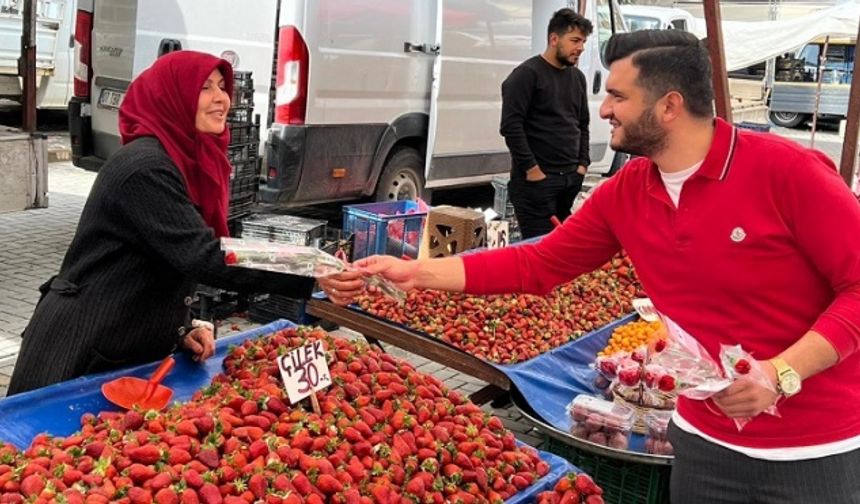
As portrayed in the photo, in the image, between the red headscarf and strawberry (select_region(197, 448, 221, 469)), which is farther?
the red headscarf

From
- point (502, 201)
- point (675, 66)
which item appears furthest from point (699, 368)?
point (502, 201)

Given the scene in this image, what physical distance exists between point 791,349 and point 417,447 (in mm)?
1078

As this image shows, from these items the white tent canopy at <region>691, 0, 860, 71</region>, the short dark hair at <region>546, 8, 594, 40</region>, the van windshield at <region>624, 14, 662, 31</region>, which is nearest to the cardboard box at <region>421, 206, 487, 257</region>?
the short dark hair at <region>546, 8, 594, 40</region>

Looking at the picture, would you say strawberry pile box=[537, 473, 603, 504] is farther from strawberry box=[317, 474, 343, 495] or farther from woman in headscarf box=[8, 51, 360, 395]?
woman in headscarf box=[8, 51, 360, 395]

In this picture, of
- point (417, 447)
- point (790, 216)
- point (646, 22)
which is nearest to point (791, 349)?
point (790, 216)

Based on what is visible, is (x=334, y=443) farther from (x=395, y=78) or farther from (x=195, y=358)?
(x=395, y=78)

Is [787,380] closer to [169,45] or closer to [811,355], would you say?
[811,355]

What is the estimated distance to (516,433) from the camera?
462 cm

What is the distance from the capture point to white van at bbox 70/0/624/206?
6340 millimetres

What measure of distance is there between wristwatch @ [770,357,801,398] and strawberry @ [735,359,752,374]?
64mm

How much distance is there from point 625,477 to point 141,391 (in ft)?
6.32

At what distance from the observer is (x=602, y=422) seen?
343 centimetres

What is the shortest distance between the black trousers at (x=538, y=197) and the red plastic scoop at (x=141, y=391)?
140 inches

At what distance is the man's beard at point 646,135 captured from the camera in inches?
81.4
